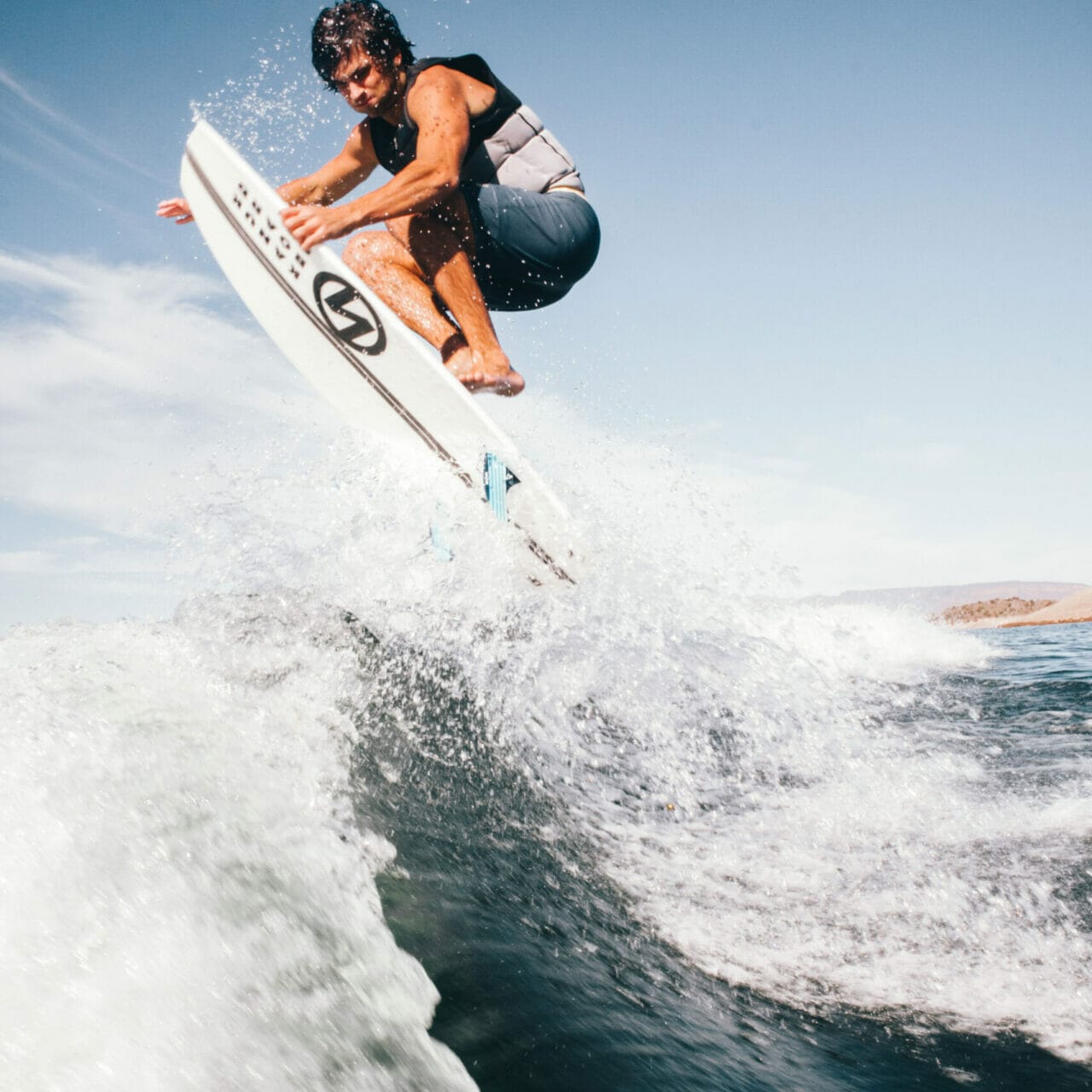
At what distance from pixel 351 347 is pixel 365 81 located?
116cm

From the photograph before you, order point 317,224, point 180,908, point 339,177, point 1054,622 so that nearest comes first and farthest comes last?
point 180,908, point 317,224, point 339,177, point 1054,622

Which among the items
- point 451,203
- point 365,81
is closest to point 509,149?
point 451,203

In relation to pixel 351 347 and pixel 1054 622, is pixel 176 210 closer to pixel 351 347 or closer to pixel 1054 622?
pixel 351 347

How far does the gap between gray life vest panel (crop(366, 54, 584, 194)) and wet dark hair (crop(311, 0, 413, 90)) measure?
1.01ft

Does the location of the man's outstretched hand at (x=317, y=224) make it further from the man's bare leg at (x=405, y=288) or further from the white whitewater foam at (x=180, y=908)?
the white whitewater foam at (x=180, y=908)

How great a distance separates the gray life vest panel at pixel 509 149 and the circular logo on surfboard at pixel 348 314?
694 mm

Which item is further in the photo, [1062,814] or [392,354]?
[392,354]

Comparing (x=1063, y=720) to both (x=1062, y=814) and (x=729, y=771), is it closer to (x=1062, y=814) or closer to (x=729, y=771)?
(x=1062, y=814)

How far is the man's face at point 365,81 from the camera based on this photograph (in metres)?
3.26

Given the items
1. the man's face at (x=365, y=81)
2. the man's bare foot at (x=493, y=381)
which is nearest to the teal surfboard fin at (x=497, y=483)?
the man's bare foot at (x=493, y=381)

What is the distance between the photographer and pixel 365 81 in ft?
10.8

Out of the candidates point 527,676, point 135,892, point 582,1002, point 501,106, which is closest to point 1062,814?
point 527,676

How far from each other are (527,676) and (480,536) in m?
0.69

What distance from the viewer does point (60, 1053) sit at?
866 millimetres
